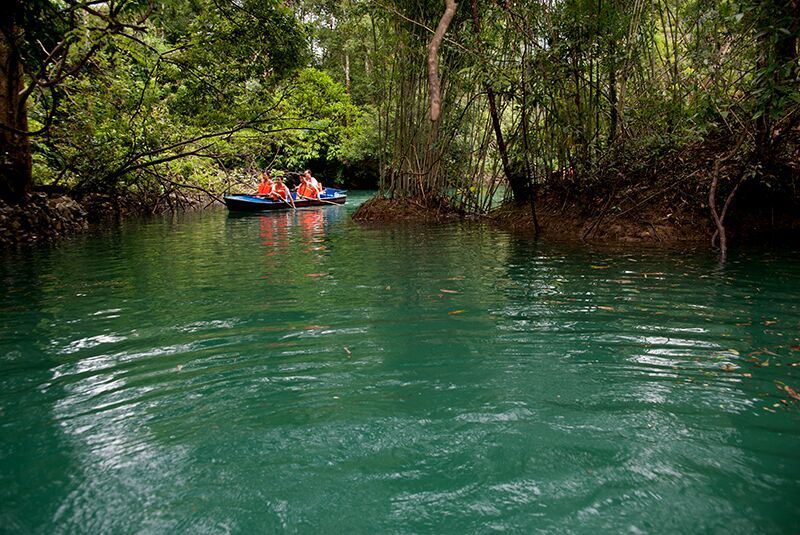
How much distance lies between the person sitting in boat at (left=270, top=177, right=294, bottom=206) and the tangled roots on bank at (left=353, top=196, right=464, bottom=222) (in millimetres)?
4722

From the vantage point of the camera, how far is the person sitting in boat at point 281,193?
51.6ft

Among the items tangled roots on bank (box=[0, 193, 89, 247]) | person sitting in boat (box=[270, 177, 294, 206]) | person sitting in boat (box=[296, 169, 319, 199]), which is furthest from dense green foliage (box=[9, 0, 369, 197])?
person sitting in boat (box=[296, 169, 319, 199])

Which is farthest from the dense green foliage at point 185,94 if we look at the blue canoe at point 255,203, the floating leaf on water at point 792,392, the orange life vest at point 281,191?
the floating leaf on water at point 792,392

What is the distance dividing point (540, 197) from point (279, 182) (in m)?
9.10

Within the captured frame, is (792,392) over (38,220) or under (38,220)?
under

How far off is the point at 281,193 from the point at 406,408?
1526 cm

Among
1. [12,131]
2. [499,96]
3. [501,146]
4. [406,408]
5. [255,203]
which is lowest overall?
[406,408]

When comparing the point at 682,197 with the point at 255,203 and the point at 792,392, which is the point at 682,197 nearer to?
the point at 792,392

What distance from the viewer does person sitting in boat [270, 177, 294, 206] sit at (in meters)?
15.7

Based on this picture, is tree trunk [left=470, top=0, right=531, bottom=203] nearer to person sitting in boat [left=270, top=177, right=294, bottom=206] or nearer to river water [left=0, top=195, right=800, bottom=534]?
river water [left=0, top=195, right=800, bottom=534]

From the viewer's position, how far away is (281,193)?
16766mm

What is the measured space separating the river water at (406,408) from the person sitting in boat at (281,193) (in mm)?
11209

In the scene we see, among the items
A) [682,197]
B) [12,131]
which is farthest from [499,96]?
[12,131]

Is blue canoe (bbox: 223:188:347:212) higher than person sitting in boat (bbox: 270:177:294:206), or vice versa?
person sitting in boat (bbox: 270:177:294:206)
